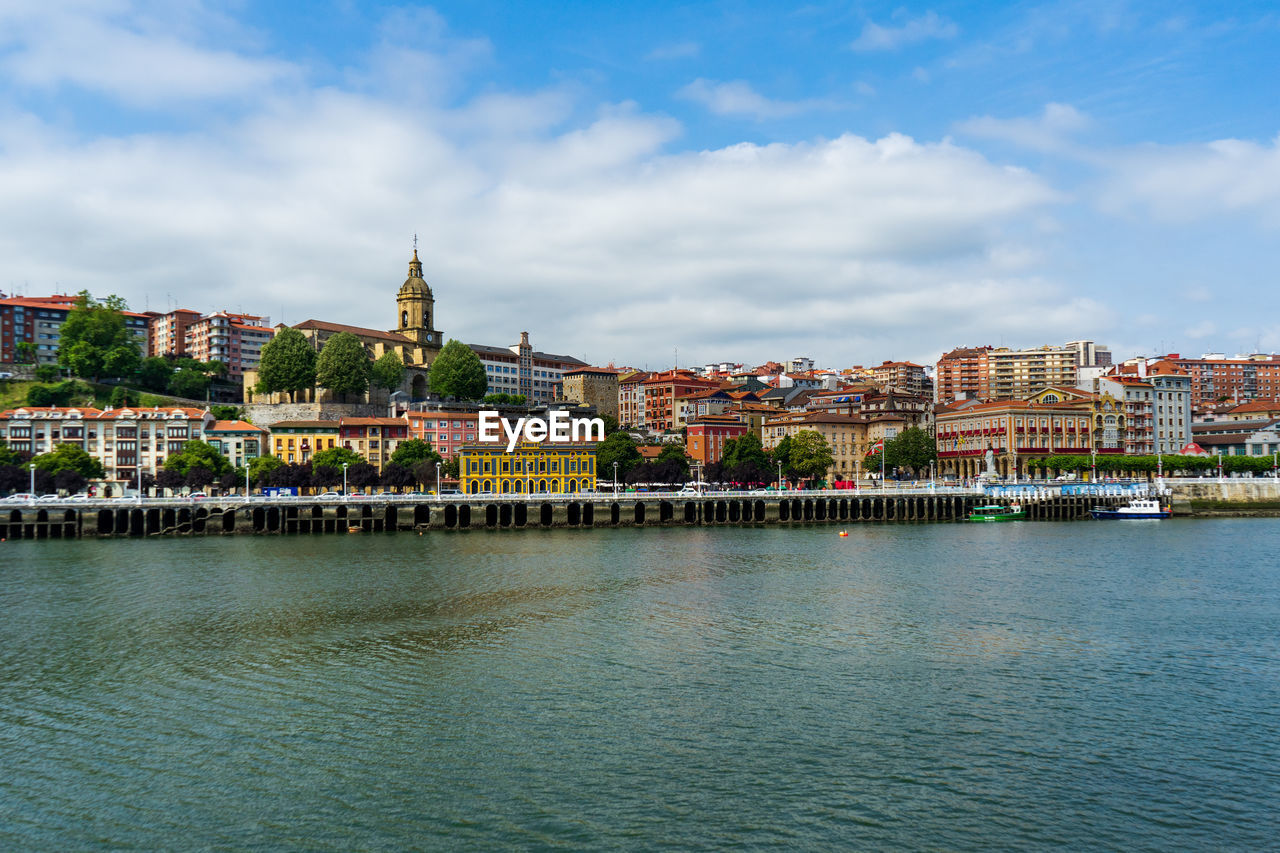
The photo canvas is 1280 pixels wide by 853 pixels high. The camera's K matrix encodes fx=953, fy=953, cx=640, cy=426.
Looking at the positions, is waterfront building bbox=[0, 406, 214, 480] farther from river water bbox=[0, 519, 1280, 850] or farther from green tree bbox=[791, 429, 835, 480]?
river water bbox=[0, 519, 1280, 850]

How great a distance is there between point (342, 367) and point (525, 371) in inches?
1960

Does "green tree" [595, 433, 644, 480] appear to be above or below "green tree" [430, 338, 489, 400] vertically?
below

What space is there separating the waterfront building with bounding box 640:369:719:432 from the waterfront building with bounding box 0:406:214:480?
63161 mm

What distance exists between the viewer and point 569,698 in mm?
22516

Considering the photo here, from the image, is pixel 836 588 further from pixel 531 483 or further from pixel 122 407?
pixel 122 407

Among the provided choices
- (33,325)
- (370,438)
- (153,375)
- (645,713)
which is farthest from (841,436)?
(33,325)

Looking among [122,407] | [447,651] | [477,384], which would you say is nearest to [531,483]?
[477,384]

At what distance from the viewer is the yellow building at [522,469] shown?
3544 inches

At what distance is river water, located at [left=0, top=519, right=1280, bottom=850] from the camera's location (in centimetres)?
1588

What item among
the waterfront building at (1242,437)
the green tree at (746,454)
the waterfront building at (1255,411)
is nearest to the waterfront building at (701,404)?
the green tree at (746,454)

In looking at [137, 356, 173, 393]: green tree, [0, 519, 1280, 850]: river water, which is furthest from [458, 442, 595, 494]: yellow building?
[137, 356, 173, 393]: green tree

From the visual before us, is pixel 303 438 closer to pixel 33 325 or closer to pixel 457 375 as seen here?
pixel 457 375

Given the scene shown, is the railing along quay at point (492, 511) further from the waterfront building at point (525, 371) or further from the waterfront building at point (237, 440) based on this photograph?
the waterfront building at point (525, 371)

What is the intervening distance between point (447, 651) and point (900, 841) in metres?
15.9
